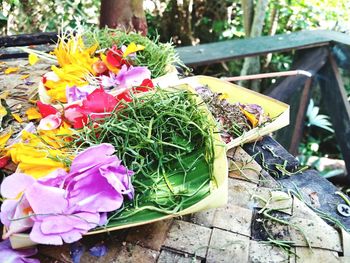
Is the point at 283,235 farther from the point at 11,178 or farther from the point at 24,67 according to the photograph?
the point at 24,67

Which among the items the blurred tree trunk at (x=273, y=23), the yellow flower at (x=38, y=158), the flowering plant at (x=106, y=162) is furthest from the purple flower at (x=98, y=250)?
the blurred tree trunk at (x=273, y=23)

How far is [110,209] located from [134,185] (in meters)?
0.08

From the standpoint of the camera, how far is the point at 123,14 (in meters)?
1.67

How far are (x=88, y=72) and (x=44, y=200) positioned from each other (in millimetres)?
554

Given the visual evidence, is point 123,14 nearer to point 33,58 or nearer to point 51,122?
point 33,58

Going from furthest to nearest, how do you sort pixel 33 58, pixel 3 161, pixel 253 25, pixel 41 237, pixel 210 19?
pixel 210 19 < pixel 253 25 < pixel 33 58 < pixel 3 161 < pixel 41 237

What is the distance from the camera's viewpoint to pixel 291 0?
326 cm

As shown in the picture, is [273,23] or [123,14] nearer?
[123,14]

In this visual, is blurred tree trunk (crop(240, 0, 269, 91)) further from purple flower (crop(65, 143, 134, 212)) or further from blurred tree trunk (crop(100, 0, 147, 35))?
purple flower (crop(65, 143, 134, 212))

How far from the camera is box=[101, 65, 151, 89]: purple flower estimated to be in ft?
3.65

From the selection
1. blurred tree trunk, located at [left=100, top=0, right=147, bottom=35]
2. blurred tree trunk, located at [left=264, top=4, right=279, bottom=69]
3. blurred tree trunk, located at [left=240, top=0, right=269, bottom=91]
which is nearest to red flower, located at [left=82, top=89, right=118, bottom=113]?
blurred tree trunk, located at [left=100, top=0, right=147, bottom=35]

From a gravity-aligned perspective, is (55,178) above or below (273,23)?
above

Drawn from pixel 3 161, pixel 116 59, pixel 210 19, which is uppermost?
pixel 116 59

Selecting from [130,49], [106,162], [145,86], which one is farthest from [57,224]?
[130,49]
